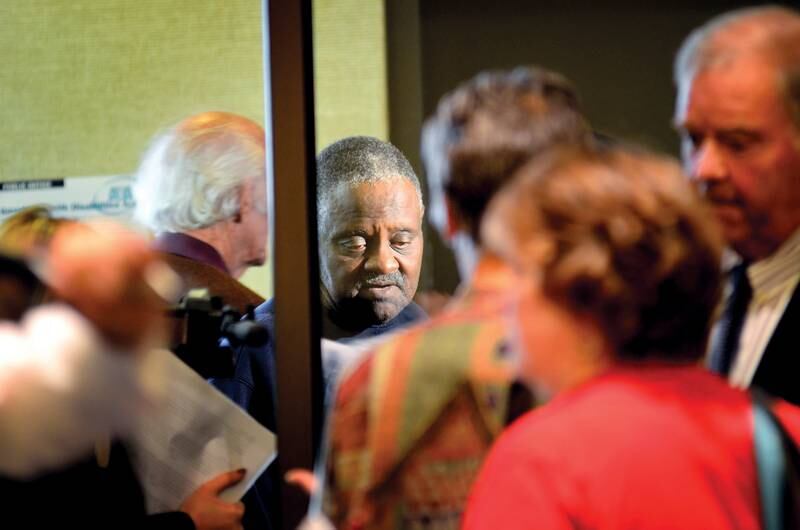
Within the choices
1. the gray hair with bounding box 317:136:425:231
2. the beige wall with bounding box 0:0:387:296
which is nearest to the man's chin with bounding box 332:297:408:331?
the gray hair with bounding box 317:136:425:231

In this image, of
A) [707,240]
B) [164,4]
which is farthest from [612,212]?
[164,4]

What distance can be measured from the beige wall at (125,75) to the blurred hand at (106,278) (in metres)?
1.63

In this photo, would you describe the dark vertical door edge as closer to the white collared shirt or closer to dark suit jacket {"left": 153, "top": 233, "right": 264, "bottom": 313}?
dark suit jacket {"left": 153, "top": 233, "right": 264, "bottom": 313}

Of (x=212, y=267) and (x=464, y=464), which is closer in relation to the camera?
(x=464, y=464)

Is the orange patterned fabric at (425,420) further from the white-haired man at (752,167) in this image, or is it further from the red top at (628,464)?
the white-haired man at (752,167)

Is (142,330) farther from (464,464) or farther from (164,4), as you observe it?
(164,4)

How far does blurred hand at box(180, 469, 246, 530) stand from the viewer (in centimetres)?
95

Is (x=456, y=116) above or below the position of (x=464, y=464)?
above

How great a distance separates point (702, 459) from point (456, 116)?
303 mm

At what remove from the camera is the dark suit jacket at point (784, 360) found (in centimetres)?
80

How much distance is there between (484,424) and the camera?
0.71 metres

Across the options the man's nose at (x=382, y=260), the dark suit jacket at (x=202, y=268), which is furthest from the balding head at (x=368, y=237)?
the dark suit jacket at (x=202, y=268)

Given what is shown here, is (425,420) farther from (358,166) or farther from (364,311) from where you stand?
(358,166)

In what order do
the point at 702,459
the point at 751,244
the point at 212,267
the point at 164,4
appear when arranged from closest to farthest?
the point at 702,459, the point at 751,244, the point at 212,267, the point at 164,4
